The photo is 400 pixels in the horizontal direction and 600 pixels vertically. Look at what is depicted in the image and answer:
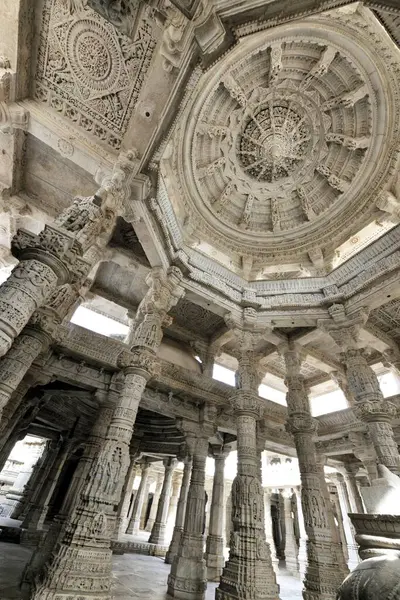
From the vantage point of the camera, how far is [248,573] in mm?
6191

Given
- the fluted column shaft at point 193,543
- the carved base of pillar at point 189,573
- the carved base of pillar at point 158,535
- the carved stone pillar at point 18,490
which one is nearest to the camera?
the carved base of pillar at point 189,573

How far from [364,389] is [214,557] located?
874 centimetres

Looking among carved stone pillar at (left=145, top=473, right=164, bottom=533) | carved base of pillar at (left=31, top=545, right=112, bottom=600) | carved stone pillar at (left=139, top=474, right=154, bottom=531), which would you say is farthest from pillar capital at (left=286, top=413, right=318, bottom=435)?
carved stone pillar at (left=139, top=474, right=154, bottom=531)

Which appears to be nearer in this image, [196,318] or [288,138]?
[288,138]

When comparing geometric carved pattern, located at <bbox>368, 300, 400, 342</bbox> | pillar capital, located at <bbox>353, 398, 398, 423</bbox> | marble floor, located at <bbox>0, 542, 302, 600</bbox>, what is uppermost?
geometric carved pattern, located at <bbox>368, 300, 400, 342</bbox>

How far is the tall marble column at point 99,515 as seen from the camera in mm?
4465

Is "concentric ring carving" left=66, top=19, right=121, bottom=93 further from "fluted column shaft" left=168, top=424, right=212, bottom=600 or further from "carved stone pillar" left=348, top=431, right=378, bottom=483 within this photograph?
"carved stone pillar" left=348, top=431, right=378, bottom=483

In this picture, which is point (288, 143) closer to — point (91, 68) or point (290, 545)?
point (91, 68)

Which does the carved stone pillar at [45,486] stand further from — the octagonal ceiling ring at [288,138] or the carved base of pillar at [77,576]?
the octagonal ceiling ring at [288,138]

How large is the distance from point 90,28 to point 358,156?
888 centimetres

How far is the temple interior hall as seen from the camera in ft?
15.9

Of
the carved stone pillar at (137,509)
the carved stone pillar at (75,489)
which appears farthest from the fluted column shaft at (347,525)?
the carved stone pillar at (75,489)

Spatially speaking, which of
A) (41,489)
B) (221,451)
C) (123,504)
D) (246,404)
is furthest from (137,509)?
(246,404)

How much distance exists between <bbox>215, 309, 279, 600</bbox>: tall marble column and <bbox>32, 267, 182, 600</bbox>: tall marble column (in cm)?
304
